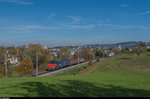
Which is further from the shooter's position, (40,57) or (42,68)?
(40,57)

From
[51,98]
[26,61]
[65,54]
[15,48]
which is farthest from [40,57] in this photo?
[51,98]

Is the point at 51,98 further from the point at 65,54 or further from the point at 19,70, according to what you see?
the point at 65,54

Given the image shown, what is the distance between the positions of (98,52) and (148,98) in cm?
10681

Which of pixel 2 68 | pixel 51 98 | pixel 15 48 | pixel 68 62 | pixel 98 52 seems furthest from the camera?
pixel 98 52

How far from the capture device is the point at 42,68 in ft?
161

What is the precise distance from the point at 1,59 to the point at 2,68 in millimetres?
6253

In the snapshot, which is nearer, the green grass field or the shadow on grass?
the shadow on grass

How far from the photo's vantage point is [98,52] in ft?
369

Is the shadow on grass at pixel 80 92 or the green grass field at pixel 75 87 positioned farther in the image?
the green grass field at pixel 75 87

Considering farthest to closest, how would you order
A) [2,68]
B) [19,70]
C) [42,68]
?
[42,68] → [19,70] → [2,68]

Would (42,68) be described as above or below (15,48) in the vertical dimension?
below

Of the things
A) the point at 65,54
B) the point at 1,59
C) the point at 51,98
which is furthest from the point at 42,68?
the point at 51,98

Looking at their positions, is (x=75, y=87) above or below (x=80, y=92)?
below

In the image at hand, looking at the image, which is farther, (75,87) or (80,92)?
(75,87)
